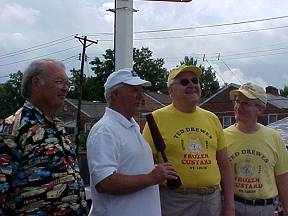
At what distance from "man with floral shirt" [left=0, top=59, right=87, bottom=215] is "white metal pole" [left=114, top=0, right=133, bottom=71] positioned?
107cm

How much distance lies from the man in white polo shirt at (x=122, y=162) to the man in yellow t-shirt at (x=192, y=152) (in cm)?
42

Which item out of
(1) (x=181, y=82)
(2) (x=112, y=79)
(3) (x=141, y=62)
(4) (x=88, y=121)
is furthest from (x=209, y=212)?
(3) (x=141, y=62)

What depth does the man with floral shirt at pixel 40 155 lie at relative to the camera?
2.77 meters

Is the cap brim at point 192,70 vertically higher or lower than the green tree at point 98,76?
lower

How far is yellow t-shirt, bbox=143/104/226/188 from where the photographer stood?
3561mm

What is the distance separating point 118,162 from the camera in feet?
9.97

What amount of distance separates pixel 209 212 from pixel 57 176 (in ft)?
4.08

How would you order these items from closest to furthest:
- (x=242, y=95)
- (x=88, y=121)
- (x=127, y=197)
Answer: (x=127, y=197), (x=242, y=95), (x=88, y=121)

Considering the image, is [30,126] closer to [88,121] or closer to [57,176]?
[57,176]

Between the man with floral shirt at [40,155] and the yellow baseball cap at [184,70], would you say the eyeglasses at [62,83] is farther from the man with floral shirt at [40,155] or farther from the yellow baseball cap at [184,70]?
the yellow baseball cap at [184,70]

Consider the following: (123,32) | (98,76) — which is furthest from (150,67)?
(123,32)

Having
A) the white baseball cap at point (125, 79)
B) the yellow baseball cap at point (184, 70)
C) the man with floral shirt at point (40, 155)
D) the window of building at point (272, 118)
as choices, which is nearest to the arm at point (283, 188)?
the yellow baseball cap at point (184, 70)

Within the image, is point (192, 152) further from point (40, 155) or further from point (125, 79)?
point (40, 155)

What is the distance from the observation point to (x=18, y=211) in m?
2.79
